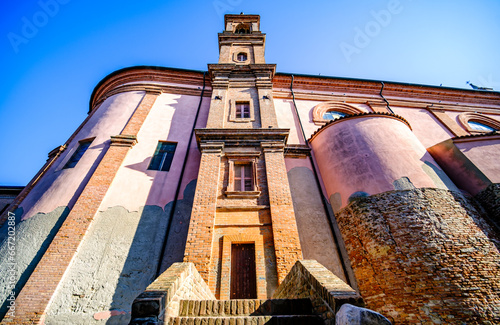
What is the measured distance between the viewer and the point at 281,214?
256 inches

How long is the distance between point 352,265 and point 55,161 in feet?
39.3

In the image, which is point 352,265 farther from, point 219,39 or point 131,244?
point 219,39

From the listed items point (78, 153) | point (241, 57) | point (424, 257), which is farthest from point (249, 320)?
point (241, 57)

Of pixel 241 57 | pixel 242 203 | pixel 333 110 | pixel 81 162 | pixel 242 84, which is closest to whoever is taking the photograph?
pixel 242 203

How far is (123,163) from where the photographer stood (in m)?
8.39

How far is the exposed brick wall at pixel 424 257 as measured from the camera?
16.5 feet

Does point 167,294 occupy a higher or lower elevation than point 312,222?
lower

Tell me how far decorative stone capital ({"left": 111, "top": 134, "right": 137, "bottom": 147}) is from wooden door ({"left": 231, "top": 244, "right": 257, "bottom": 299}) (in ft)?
20.0

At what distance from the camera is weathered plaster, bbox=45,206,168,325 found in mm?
5383

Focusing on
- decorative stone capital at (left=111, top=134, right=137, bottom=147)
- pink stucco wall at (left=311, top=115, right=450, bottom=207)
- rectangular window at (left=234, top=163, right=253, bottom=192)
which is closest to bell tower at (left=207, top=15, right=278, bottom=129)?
rectangular window at (left=234, top=163, right=253, bottom=192)

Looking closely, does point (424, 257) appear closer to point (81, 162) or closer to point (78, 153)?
point (81, 162)

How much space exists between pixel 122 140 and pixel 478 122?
20501 millimetres

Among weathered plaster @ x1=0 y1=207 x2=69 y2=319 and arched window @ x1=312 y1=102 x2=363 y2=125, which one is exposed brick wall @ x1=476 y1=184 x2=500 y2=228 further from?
weathered plaster @ x1=0 y1=207 x2=69 y2=319

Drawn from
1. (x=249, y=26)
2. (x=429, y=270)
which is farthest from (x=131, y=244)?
(x=249, y=26)
